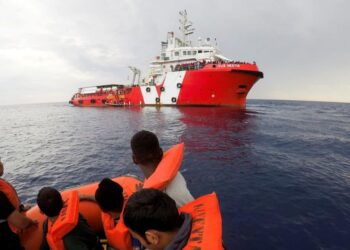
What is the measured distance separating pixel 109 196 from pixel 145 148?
0.79 meters

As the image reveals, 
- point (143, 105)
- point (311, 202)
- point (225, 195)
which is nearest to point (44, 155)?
point (225, 195)

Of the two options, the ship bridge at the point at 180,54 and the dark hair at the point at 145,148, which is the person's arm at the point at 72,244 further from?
the ship bridge at the point at 180,54

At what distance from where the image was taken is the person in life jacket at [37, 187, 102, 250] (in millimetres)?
2486

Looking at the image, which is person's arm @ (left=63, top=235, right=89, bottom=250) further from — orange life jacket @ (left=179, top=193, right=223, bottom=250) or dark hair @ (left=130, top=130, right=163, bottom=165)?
orange life jacket @ (left=179, top=193, right=223, bottom=250)

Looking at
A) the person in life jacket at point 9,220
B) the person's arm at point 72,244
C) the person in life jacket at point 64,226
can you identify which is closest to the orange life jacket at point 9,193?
the person in life jacket at point 9,220

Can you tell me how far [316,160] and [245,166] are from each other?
3.36 metres

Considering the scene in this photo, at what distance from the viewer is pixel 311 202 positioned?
19.6 feet

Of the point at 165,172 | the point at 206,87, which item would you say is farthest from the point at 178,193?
the point at 206,87

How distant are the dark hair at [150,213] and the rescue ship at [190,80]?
88.3ft

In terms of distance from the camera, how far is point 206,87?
96.1 ft

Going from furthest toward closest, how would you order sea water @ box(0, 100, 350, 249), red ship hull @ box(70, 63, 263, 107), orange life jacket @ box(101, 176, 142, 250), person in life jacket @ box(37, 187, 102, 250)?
red ship hull @ box(70, 63, 263, 107) < sea water @ box(0, 100, 350, 249) < orange life jacket @ box(101, 176, 142, 250) < person in life jacket @ box(37, 187, 102, 250)

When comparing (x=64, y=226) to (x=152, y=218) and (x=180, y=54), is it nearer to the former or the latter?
(x=152, y=218)

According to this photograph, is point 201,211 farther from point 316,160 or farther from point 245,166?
point 316,160

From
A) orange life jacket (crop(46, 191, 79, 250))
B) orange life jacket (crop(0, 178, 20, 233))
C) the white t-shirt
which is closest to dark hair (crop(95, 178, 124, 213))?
orange life jacket (crop(46, 191, 79, 250))
